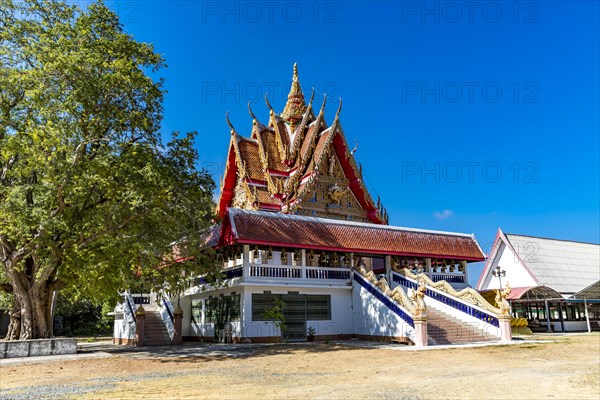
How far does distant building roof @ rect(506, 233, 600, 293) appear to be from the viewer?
30844mm

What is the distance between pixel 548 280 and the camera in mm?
30469

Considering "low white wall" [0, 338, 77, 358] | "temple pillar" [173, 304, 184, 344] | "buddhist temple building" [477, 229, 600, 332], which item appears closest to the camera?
"low white wall" [0, 338, 77, 358]

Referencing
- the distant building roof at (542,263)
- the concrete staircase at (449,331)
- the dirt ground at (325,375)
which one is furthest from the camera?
the distant building roof at (542,263)

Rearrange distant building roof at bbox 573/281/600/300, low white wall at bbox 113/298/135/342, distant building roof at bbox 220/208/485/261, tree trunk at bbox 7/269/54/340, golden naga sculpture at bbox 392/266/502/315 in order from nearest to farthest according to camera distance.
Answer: tree trunk at bbox 7/269/54/340 < distant building roof at bbox 220/208/485/261 < golden naga sculpture at bbox 392/266/502/315 < low white wall at bbox 113/298/135/342 < distant building roof at bbox 573/281/600/300

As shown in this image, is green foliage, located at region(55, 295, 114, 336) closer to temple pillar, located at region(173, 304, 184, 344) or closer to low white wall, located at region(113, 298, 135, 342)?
low white wall, located at region(113, 298, 135, 342)

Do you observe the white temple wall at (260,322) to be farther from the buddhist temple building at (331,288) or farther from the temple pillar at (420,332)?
the temple pillar at (420,332)

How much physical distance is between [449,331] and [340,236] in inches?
240

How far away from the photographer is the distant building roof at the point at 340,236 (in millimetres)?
19891

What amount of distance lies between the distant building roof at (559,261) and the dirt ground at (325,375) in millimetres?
16294

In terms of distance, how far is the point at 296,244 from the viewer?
2052cm

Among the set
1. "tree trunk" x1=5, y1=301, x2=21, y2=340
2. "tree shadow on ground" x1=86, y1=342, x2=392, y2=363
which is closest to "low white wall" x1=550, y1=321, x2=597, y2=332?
"tree shadow on ground" x1=86, y1=342, x2=392, y2=363

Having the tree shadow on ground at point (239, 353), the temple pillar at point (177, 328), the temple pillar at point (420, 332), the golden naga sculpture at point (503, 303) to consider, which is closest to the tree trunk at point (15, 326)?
the tree shadow on ground at point (239, 353)

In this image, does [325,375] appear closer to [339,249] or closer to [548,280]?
[339,249]

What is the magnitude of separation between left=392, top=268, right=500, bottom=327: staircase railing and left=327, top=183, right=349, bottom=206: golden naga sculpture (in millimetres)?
9229
